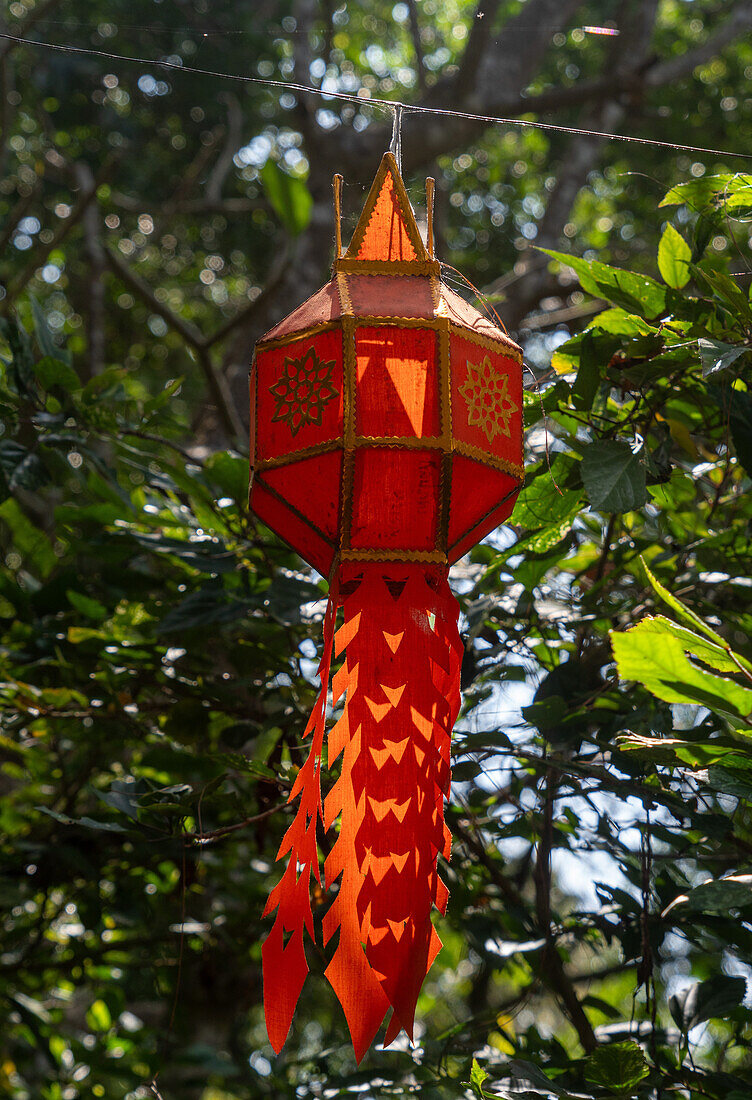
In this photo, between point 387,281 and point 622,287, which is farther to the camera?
point 622,287

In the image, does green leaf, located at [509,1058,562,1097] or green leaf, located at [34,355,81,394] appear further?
green leaf, located at [34,355,81,394]

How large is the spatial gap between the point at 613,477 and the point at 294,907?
680 millimetres

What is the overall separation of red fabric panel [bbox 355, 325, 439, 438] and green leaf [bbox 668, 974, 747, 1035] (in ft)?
3.19

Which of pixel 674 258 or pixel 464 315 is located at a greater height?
pixel 674 258

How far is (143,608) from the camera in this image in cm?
180

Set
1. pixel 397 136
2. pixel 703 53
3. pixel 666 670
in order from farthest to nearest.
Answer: pixel 703 53, pixel 397 136, pixel 666 670

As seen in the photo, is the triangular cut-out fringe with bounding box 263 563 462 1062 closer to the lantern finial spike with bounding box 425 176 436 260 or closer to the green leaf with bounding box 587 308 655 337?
the lantern finial spike with bounding box 425 176 436 260

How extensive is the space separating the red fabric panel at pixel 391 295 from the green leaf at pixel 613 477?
363 mm

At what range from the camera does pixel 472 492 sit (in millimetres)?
1025

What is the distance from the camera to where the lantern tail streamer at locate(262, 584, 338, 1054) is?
943 mm

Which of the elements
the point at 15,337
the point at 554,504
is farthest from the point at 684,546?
the point at 15,337

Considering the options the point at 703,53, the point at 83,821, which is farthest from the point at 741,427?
the point at 703,53

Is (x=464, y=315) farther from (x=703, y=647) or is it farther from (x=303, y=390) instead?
(x=703, y=647)

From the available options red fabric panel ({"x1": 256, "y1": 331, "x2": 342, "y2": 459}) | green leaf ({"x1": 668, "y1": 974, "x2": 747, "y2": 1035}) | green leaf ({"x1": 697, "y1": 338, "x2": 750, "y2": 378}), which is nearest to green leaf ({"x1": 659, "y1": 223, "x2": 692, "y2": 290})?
green leaf ({"x1": 697, "y1": 338, "x2": 750, "y2": 378})
